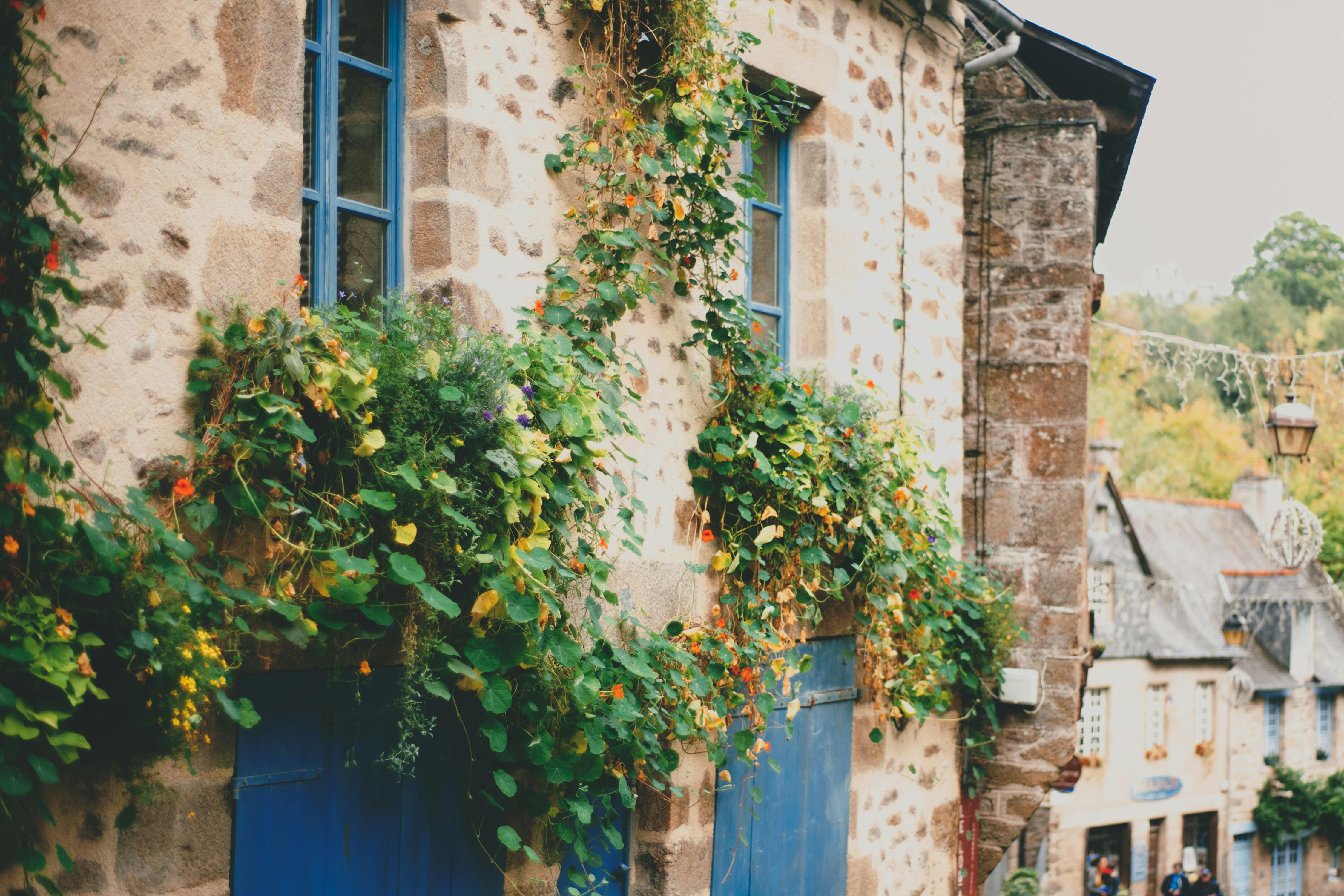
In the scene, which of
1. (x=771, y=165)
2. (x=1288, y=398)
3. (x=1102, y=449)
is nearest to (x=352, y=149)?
(x=771, y=165)

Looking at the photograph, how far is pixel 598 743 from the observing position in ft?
10.6

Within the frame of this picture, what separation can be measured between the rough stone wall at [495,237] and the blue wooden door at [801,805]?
131mm

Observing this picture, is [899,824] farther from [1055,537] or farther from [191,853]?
[191,853]

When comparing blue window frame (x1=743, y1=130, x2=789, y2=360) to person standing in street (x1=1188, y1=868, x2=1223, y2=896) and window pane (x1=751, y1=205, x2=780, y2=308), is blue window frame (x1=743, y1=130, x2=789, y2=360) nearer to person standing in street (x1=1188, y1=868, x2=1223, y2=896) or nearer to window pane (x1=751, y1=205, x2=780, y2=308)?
window pane (x1=751, y1=205, x2=780, y2=308)

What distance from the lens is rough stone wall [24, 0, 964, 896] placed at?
2543mm

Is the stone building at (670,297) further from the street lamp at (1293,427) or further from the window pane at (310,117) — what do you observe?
the street lamp at (1293,427)

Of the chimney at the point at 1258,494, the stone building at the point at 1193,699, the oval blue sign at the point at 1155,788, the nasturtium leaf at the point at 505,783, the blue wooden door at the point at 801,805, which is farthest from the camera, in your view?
the chimney at the point at 1258,494

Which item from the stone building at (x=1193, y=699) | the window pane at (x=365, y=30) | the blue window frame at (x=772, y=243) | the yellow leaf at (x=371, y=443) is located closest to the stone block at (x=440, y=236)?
the window pane at (x=365, y=30)

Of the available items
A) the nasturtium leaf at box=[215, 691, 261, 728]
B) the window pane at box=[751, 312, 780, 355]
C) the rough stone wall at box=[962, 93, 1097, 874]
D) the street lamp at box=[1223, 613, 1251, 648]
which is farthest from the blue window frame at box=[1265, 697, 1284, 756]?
the nasturtium leaf at box=[215, 691, 261, 728]

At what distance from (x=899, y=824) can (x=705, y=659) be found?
2011 millimetres

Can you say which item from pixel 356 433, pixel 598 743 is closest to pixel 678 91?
A: pixel 356 433

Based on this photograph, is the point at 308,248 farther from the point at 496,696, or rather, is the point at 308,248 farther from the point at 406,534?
the point at 496,696

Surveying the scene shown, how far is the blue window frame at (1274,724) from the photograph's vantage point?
2305 cm


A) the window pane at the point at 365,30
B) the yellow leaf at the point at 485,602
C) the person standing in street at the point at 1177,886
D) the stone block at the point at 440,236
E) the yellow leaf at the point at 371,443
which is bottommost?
the person standing in street at the point at 1177,886
